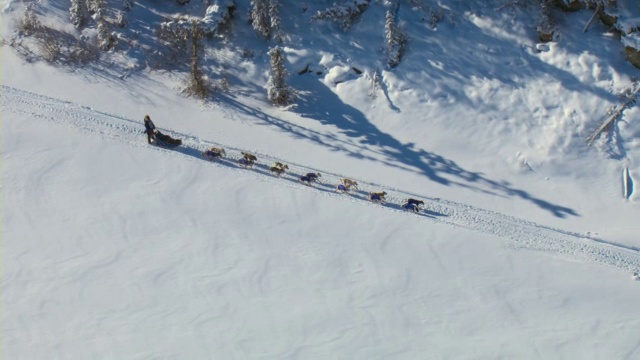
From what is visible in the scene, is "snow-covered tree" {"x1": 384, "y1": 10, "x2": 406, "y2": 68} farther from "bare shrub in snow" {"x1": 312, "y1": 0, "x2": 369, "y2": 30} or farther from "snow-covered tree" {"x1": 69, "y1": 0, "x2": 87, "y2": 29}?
"snow-covered tree" {"x1": 69, "y1": 0, "x2": 87, "y2": 29}

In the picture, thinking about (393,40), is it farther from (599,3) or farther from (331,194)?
(599,3)

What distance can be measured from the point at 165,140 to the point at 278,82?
15.6ft

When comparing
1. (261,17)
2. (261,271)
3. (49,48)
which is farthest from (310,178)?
(49,48)

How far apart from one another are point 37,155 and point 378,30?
13.6 m

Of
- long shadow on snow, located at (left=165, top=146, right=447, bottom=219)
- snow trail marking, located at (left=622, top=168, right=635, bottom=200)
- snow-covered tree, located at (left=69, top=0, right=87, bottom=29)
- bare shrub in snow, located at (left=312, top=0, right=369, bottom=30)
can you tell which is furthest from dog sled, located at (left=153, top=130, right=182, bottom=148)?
snow trail marking, located at (left=622, top=168, right=635, bottom=200)

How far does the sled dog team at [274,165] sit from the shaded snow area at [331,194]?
0.94ft

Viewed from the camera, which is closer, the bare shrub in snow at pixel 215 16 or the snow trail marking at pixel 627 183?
the snow trail marking at pixel 627 183

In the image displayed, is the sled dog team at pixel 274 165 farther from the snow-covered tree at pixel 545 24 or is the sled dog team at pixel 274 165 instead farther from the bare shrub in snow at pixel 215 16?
the snow-covered tree at pixel 545 24

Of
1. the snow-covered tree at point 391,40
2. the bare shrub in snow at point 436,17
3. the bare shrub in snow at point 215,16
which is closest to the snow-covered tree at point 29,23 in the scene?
the bare shrub in snow at point 215,16

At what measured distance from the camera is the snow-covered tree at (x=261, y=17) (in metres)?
23.5

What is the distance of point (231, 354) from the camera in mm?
15719

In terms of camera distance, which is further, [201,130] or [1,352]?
[201,130]

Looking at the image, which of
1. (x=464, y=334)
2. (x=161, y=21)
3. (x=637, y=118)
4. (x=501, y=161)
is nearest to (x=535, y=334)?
(x=464, y=334)

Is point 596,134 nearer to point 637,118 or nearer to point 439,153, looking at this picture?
point 637,118
